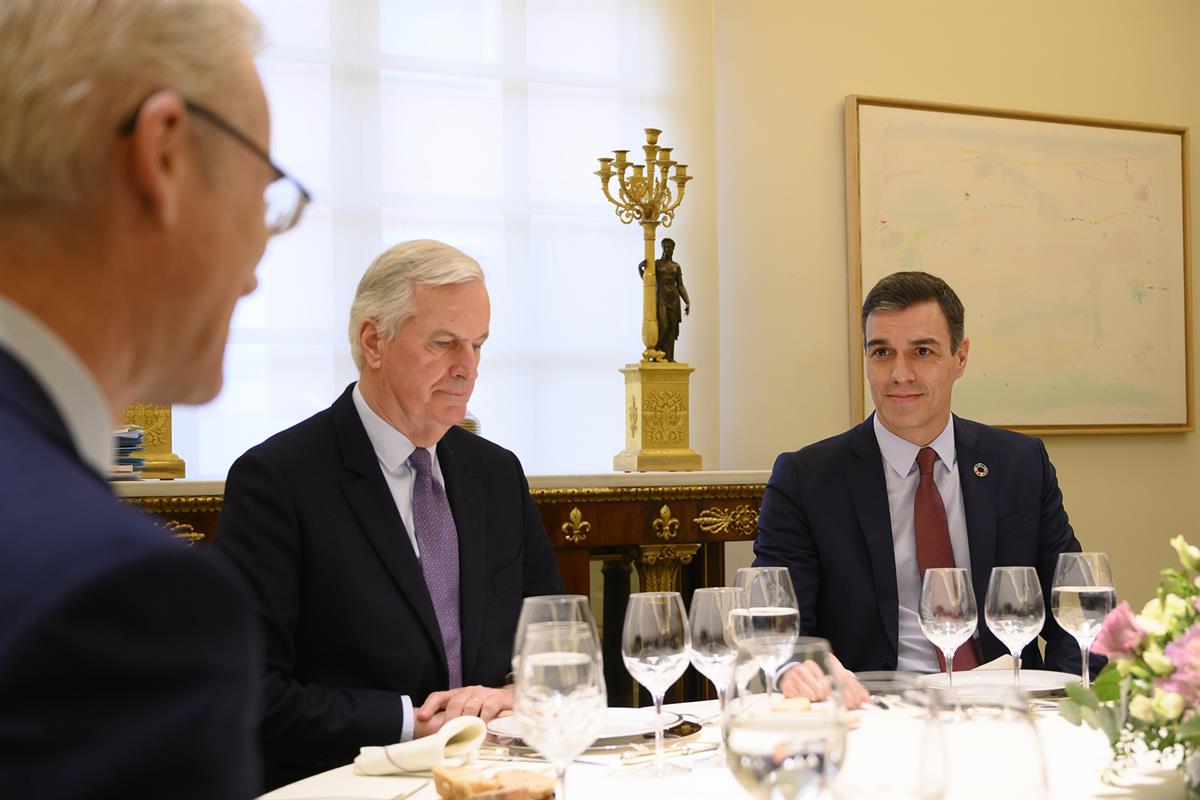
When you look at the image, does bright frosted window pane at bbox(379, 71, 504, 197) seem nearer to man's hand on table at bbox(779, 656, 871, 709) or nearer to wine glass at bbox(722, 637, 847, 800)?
man's hand on table at bbox(779, 656, 871, 709)

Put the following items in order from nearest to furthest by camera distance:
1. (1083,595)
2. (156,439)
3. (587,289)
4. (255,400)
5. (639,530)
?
(1083,595)
(156,439)
(639,530)
(255,400)
(587,289)

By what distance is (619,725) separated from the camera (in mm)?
1744

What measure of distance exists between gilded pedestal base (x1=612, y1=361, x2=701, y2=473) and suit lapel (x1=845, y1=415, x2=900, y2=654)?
1208 millimetres

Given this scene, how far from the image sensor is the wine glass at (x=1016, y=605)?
1.90 meters

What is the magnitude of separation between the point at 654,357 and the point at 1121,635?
9.44 feet

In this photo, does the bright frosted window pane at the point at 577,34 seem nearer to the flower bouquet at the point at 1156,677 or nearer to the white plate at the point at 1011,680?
the white plate at the point at 1011,680

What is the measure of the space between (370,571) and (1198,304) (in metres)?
4.56

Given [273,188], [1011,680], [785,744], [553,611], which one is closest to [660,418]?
[1011,680]

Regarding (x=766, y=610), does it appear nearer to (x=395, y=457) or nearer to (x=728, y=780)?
(x=728, y=780)

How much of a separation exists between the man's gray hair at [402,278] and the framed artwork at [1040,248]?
262 cm

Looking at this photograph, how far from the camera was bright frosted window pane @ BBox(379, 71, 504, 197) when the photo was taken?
4336 mm

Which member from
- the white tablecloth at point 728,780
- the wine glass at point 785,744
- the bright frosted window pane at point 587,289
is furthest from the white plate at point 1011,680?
the bright frosted window pane at point 587,289

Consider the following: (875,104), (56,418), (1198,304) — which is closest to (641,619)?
(56,418)

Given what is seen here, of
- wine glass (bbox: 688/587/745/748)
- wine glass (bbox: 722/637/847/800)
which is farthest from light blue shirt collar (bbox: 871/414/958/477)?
wine glass (bbox: 722/637/847/800)
